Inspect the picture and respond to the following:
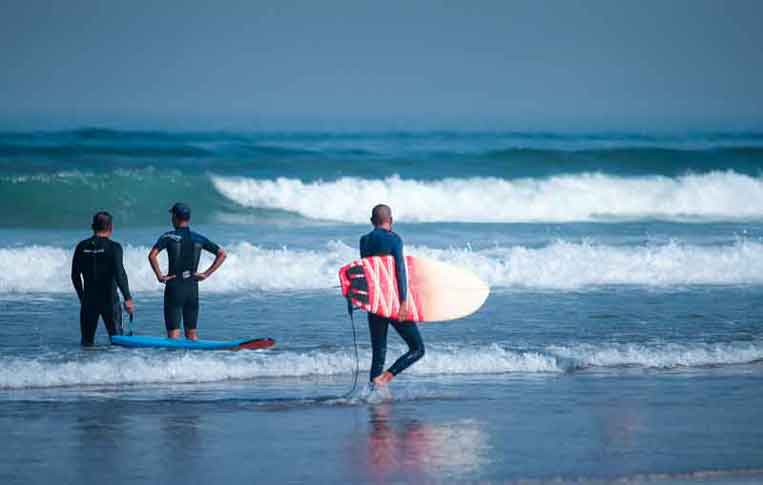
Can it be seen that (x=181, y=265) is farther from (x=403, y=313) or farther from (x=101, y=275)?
(x=403, y=313)

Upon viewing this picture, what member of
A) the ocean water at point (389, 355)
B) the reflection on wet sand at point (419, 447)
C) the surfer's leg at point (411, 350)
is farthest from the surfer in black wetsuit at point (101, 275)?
the reflection on wet sand at point (419, 447)

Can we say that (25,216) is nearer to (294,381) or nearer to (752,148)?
(294,381)

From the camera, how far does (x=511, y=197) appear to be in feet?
90.3

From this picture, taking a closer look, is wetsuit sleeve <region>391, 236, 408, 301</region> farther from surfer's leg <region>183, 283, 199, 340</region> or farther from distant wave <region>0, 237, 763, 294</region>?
distant wave <region>0, 237, 763, 294</region>

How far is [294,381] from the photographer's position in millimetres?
9398

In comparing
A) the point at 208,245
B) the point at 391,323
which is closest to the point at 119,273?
the point at 208,245

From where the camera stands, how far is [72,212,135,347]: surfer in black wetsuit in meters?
9.62

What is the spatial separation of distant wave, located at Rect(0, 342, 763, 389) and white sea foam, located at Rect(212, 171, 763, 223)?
15.0 metres

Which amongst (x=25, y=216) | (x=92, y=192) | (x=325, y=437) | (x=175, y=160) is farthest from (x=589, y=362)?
(x=175, y=160)

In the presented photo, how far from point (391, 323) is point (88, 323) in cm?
284

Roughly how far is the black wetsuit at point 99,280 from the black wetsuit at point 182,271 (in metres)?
0.35

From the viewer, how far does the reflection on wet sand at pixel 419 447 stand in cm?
648

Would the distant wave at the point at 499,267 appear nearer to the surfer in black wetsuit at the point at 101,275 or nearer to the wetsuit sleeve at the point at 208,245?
the surfer in black wetsuit at the point at 101,275

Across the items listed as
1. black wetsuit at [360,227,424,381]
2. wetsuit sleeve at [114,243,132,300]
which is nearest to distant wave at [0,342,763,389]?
wetsuit sleeve at [114,243,132,300]
